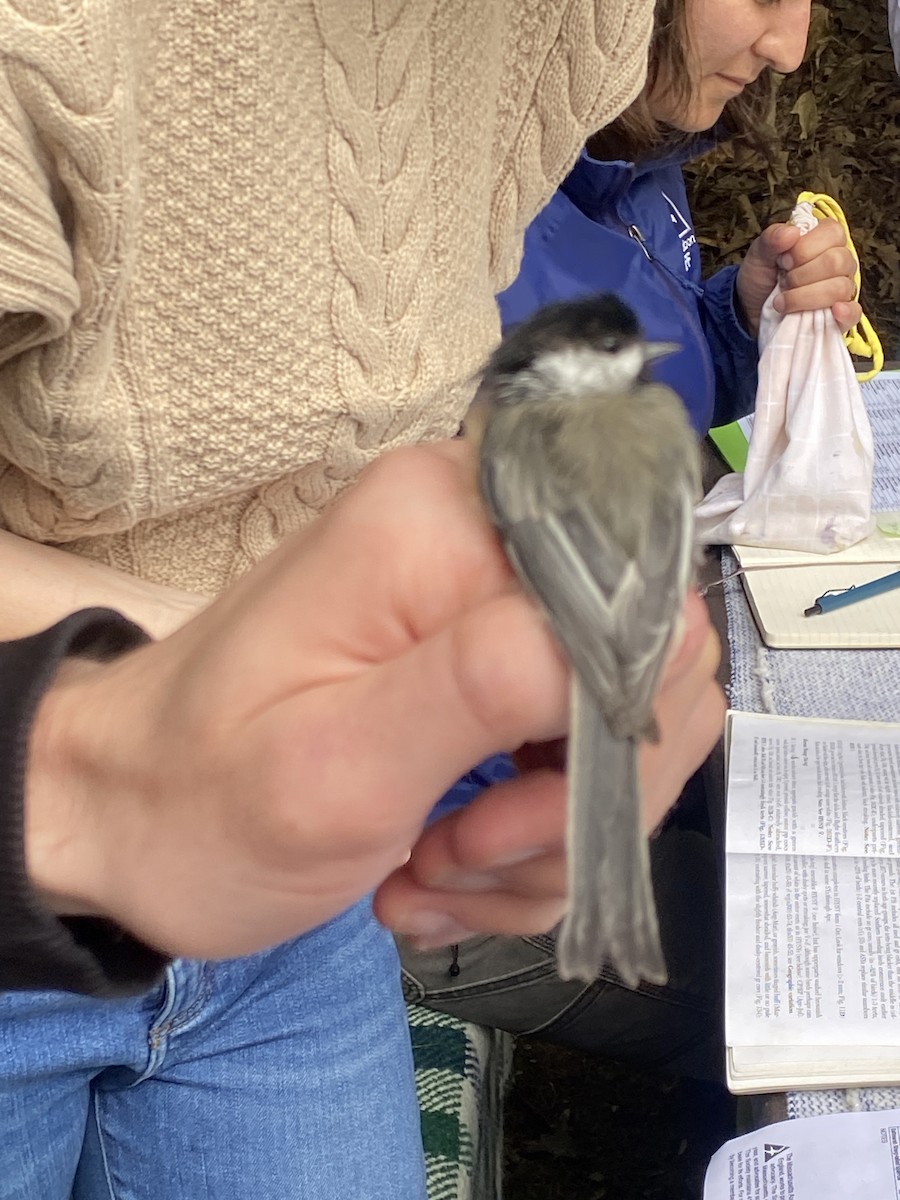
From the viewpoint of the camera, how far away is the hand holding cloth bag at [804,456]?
1.34 metres

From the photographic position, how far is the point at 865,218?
289 cm

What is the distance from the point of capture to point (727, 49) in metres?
1.39

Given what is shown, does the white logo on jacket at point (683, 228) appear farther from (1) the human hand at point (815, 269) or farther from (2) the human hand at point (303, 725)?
(2) the human hand at point (303, 725)

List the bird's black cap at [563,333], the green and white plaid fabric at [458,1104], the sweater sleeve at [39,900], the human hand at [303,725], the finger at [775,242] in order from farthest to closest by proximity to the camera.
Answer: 1. the finger at [775,242]
2. the green and white plaid fabric at [458,1104]
3. the bird's black cap at [563,333]
4. the sweater sleeve at [39,900]
5. the human hand at [303,725]

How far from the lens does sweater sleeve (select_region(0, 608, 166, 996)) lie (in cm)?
51

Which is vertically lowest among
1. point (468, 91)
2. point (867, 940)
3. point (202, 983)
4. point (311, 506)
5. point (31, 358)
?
point (867, 940)

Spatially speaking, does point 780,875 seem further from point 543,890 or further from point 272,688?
point 272,688

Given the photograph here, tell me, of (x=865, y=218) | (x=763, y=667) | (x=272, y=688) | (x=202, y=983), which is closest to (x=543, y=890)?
(x=272, y=688)

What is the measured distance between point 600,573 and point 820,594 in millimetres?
914

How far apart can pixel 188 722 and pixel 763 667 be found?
86cm

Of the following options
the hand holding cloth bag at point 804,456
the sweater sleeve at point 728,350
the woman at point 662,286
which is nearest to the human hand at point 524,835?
the woman at point 662,286

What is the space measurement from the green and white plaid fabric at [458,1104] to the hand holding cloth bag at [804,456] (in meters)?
0.75

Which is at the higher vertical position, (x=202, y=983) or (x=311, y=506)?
(x=311, y=506)

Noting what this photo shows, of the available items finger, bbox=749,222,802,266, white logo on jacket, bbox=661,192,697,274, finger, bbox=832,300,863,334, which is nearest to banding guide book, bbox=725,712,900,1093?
finger, bbox=832,300,863,334
